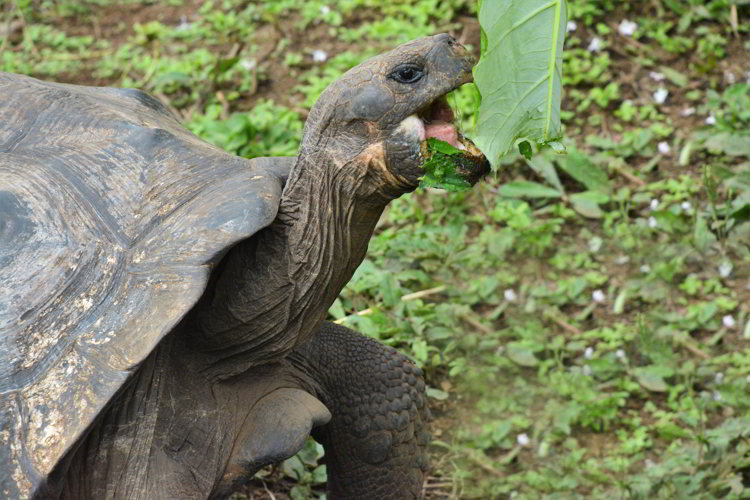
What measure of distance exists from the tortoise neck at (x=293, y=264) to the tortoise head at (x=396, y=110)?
0.06 metres

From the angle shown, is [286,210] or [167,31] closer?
[286,210]

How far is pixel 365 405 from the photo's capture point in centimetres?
302

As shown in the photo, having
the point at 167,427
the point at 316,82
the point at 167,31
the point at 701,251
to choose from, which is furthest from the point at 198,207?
the point at 167,31

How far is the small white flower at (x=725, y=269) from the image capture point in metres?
4.44

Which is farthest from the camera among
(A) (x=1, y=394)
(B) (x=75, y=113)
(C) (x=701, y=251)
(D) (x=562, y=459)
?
(C) (x=701, y=251)

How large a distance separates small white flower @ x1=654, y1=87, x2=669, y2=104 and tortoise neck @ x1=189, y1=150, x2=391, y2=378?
3266 millimetres

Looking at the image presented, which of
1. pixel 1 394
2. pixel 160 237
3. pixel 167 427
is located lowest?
pixel 167 427

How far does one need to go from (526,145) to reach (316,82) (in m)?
3.40

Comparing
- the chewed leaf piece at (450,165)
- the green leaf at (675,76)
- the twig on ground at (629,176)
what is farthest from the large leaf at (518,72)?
the green leaf at (675,76)

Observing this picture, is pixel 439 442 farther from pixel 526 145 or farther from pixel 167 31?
pixel 167 31

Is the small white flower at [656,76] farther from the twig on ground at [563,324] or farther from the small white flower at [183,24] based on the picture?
the small white flower at [183,24]

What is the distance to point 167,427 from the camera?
2.52 m

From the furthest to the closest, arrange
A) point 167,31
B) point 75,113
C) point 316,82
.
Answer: point 167,31, point 316,82, point 75,113

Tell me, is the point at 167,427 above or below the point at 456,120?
below
